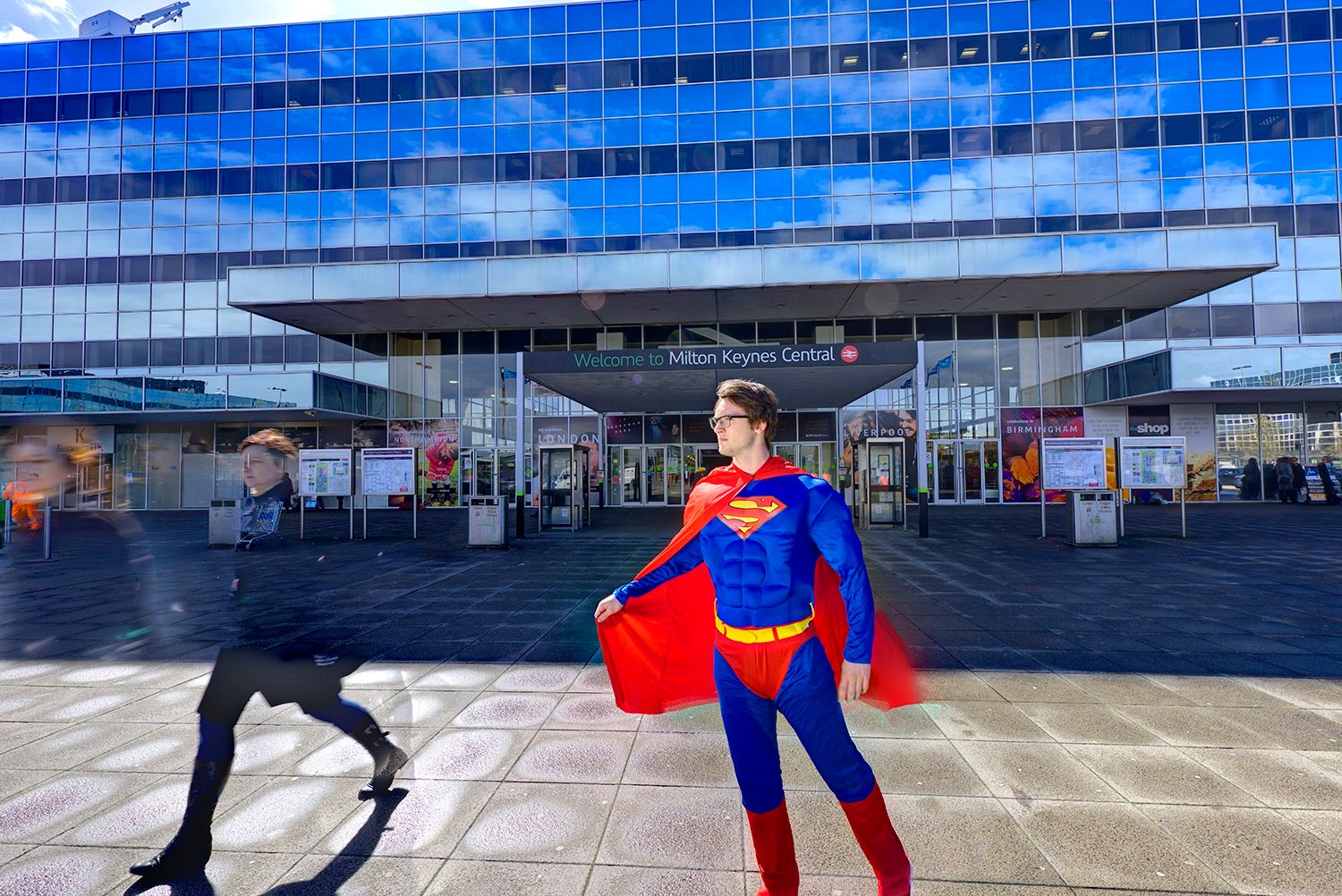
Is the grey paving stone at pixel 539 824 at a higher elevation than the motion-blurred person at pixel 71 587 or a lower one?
lower

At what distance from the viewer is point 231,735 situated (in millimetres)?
2957

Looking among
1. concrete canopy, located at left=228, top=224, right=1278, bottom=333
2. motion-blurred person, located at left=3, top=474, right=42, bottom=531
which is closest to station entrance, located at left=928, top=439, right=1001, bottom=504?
concrete canopy, located at left=228, top=224, right=1278, bottom=333

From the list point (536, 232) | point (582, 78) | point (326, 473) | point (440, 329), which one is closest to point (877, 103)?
point (582, 78)

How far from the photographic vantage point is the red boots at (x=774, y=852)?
2.20 meters

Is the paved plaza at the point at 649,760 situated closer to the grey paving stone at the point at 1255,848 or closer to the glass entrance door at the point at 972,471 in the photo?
the grey paving stone at the point at 1255,848

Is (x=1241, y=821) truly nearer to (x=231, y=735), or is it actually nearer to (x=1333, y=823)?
(x=1333, y=823)

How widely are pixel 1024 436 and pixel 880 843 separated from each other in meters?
24.8

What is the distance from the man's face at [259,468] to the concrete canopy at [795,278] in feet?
53.9

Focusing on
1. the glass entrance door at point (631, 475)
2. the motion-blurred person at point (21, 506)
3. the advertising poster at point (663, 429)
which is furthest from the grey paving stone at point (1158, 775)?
the glass entrance door at point (631, 475)

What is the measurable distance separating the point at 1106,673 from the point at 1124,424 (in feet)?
74.4

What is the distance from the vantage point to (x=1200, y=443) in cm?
2319

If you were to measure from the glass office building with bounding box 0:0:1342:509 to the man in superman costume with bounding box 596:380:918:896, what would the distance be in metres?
16.9

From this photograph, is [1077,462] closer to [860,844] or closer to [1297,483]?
[860,844]

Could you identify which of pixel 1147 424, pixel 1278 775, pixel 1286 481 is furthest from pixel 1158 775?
pixel 1286 481
